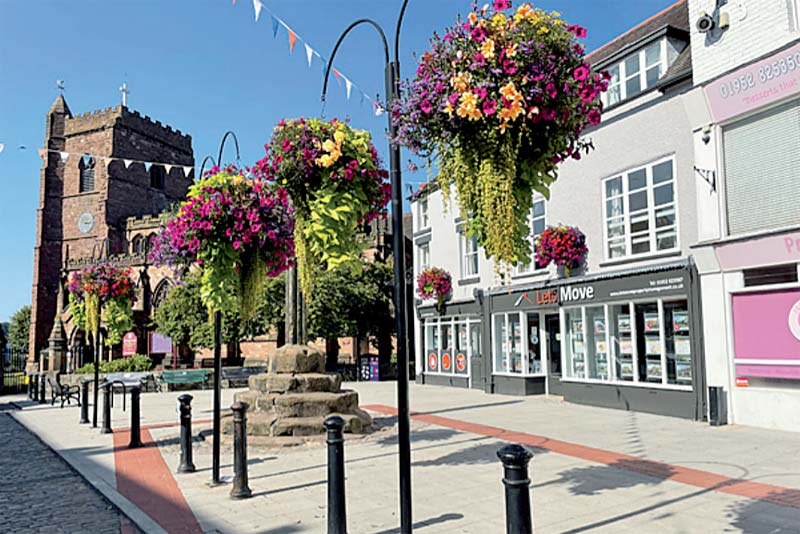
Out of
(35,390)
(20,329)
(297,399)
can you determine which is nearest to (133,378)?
(35,390)

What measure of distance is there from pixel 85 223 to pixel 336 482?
5851 centimetres

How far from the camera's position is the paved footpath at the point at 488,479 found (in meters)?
5.95

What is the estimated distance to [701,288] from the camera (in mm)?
12625

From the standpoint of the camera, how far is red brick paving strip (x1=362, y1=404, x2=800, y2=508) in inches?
265

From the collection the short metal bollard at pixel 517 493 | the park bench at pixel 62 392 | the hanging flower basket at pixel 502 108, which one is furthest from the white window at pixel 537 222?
the park bench at pixel 62 392

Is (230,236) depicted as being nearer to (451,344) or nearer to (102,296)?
(102,296)

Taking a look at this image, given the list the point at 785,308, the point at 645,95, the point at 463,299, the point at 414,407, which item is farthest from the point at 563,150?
the point at 463,299

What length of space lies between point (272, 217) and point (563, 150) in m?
5.04

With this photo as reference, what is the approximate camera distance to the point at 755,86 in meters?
11.6

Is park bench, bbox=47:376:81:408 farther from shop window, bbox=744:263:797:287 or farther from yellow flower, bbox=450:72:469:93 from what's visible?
yellow flower, bbox=450:72:469:93

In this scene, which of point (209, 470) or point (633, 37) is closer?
point (209, 470)

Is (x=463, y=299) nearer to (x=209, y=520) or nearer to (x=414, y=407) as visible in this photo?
(x=414, y=407)

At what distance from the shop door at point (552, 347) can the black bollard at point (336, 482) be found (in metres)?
13.7

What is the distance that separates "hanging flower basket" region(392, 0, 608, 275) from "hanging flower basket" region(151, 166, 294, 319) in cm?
418
